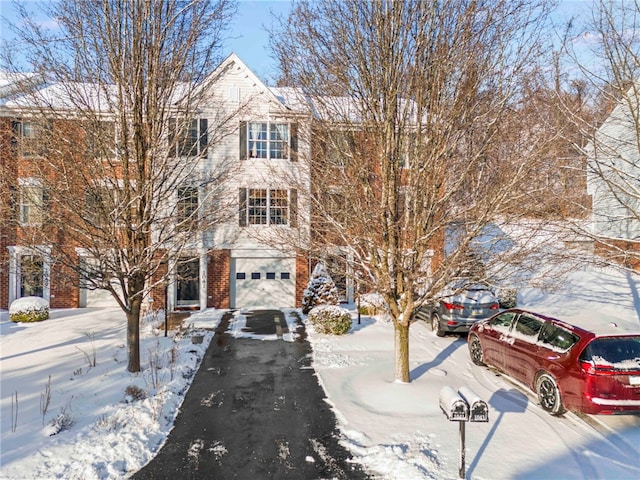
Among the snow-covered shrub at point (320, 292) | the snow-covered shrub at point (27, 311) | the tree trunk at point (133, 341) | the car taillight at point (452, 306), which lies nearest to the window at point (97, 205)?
the tree trunk at point (133, 341)

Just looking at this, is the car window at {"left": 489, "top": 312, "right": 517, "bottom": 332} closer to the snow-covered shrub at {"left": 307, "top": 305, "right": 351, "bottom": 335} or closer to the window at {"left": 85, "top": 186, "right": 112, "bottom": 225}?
the snow-covered shrub at {"left": 307, "top": 305, "right": 351, "bottom": 335}

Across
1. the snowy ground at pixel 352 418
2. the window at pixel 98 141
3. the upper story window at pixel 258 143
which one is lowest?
the snowy ground at pixel 352 418

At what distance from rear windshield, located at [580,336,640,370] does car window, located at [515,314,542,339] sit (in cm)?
144

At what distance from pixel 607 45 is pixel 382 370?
29.0 feet

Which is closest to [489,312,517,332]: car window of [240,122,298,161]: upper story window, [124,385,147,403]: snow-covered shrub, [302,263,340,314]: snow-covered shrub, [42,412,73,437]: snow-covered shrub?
[302,263,340,314]: snow-covered shrub

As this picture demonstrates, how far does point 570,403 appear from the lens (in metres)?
7.12

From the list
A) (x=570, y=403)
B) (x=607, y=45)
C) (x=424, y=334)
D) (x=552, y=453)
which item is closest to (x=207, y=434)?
(x=552, y=453)

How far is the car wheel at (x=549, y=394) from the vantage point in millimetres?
7395

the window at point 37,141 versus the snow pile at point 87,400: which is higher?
the window at point 37,141

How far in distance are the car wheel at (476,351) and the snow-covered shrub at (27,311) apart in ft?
48.5

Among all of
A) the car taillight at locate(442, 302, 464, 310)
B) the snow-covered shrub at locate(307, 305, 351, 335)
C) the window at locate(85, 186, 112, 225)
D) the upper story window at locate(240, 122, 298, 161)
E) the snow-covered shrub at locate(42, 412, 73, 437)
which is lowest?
the snow-covered shrub at locate(42, 412, 73, 437)

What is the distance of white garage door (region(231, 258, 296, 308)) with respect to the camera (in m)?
18.5

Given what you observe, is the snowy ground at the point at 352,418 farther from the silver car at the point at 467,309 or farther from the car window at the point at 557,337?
the car window at the point at 557,337

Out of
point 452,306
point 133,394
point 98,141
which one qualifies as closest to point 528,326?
point 452,306
